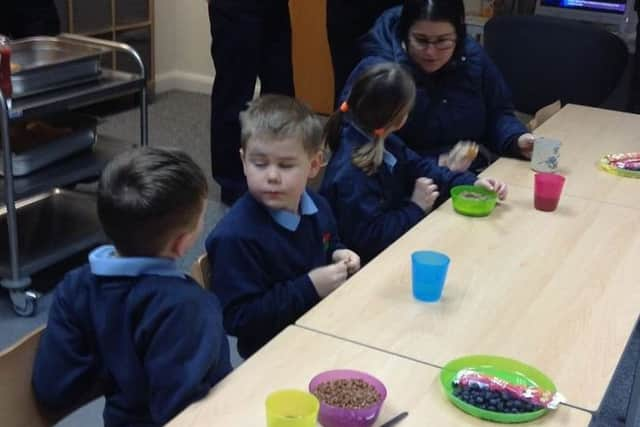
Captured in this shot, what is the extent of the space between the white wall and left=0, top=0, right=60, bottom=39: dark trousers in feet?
5.55

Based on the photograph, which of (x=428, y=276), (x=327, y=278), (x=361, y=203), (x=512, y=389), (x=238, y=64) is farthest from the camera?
(x=238, y=64)

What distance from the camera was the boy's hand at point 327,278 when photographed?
5.64 ft

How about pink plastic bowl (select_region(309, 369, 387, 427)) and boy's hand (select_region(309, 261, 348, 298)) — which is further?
boy's hand (select_region(309, 261, 348, 298))

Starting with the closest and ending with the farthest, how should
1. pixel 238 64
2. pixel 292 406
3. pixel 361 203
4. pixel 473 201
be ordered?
pixel 292 406, pixel 473 201, pixel 361 203, pixel 238 64

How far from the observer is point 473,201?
204cm

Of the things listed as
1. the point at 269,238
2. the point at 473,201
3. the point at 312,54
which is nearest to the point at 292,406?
the point at 269,238

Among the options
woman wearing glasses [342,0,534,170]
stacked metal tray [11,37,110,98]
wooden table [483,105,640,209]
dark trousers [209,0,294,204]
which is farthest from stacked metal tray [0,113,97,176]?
wooden table [483,105,640,209]

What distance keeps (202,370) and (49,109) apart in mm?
1780

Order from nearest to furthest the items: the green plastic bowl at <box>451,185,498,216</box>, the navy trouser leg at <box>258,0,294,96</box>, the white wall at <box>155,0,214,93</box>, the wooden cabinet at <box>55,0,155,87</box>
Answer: the green plastic bowl at <box>451,185,498,216</box> → the navy trouser leg at <box>258,0,294,96</box> → the wooden cabinet at <box>55,0,155,87</box> → the white wall at <box>155,0,214,93</box>

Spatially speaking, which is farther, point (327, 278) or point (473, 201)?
point (473, 201)

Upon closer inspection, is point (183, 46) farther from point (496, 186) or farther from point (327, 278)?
point (327, 278)

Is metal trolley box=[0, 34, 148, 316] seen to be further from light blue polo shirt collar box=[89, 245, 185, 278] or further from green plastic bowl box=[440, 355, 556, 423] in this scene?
green plastic bowl box=[440, 355, 556, 423]

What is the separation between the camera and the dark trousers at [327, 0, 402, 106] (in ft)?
12.1

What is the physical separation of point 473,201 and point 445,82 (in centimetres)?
72
